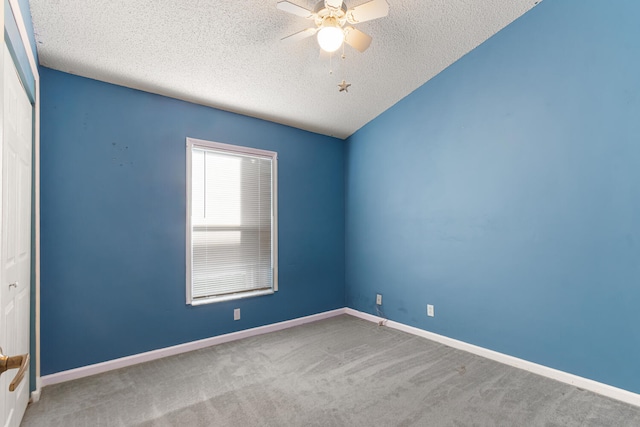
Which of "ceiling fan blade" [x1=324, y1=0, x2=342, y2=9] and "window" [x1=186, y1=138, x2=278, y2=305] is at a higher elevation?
"ceiling fan blade" [x1=324, y1=0, x2=342, y2=9]

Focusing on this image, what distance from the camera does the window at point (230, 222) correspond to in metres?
3.27

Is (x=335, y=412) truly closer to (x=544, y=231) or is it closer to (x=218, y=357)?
(x=218, y=357)

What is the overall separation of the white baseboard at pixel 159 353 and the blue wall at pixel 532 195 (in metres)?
1.26

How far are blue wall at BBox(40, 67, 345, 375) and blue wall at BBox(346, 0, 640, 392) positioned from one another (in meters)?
1.82

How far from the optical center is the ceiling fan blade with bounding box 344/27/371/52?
224 cm

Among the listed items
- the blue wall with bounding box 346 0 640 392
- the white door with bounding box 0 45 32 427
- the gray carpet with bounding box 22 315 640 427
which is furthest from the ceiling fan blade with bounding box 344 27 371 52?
the gray carpet with bounding box 22 315 640 427

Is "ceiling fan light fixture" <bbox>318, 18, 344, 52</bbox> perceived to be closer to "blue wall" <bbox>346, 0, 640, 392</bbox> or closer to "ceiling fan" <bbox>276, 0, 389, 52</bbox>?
"ceiling fan" <bbox>276, 0, 389, 52</bbox>

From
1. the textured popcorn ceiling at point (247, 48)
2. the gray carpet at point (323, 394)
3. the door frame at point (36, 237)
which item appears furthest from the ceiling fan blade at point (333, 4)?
the gray carpet at point (323, 394)

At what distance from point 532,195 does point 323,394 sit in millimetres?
2312

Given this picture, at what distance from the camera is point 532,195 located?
2746 millimetres

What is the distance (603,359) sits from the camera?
235 centimetres

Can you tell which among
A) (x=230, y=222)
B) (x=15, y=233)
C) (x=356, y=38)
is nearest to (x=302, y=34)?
(x=356, y=38)

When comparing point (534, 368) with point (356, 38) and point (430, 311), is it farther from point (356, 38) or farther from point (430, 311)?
point (356, 38)

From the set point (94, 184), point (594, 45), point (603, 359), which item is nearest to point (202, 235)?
point (94, 184)
